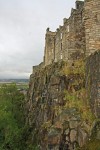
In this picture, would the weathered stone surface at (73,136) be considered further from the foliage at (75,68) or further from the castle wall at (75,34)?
the castle wall at (75,34)

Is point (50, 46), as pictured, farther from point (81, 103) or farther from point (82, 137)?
point (82, 137)

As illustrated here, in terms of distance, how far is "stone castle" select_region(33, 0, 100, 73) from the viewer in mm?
42594

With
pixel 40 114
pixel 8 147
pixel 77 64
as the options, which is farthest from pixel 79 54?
pixel 8 147

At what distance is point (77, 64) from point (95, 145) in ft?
44.5

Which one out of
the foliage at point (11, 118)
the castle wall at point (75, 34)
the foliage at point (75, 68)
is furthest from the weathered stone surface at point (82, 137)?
the foliage at point (11, 118)

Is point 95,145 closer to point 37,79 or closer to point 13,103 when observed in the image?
point 37,79

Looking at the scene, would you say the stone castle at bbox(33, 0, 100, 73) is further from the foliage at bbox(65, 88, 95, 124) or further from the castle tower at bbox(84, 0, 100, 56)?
the foliage at bbox(65, 88, 95, 124)

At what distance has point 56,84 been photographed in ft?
143

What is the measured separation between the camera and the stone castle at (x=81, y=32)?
42594 millimetres

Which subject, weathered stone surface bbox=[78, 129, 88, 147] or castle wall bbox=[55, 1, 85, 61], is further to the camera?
castle wall bbox=[55, 1, 85, 61]

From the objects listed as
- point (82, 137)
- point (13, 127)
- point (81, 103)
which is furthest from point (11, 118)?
point (82, 137)

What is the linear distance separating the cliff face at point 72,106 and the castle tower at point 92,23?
236 centimetres

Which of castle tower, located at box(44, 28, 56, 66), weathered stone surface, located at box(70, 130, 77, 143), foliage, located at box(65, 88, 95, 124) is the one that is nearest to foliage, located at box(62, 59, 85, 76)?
foliage, located at box(65, 88, 95, 124)

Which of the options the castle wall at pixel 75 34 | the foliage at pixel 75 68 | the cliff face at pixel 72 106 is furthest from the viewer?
the castle wall at pixel 75 34
